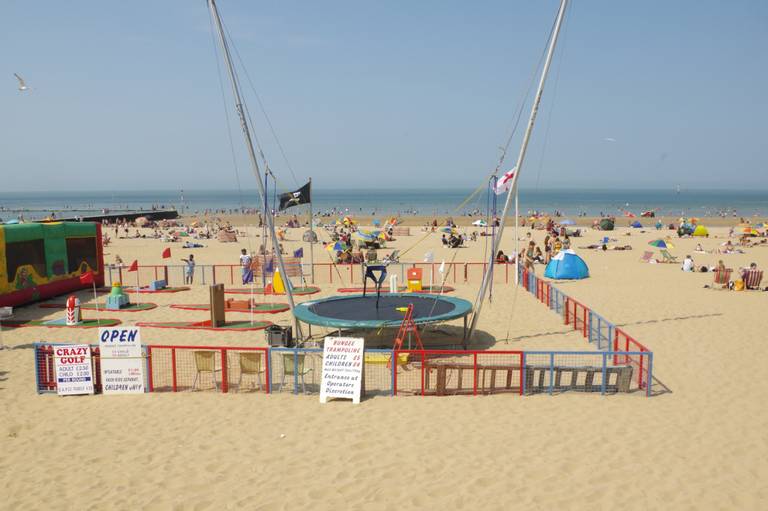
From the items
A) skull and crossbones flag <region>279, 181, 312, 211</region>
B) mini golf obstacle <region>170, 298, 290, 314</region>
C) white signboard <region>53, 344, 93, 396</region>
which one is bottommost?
mini golf obstacle <region>170, 298, 290, 314</region>

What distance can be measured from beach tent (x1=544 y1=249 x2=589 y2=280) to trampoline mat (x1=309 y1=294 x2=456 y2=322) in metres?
11.3

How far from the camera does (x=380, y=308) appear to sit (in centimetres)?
1752

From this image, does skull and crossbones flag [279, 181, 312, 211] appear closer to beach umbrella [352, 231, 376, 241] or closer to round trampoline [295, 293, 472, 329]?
round trampoline [295, 293, 472, 329]

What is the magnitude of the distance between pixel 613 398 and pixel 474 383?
2714mm

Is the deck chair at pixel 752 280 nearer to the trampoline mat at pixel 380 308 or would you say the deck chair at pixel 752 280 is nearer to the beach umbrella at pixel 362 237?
the trampoline mat at pixel 380 308

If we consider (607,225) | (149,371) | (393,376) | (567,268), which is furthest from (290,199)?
(607,225)

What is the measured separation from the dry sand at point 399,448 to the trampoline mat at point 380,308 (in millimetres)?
4111

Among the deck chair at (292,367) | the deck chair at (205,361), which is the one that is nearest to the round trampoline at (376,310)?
the deck chair at (292,367)

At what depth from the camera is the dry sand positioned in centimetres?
846

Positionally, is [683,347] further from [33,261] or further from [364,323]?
[33,261]

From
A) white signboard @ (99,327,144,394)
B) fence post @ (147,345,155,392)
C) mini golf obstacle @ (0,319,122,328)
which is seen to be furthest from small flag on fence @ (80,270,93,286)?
fence post @ (147,345,155,392)

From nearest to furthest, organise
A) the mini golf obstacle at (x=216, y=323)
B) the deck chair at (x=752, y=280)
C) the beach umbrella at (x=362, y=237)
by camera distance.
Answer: the mini golf obstacle at (x=216, y=323), the deck chair at (x=752, y=280), the beach umbrella at (x=362, y=237)

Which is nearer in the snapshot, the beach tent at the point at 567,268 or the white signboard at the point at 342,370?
the white signboard at the point at 342,370

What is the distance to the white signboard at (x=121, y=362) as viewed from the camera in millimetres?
12555
